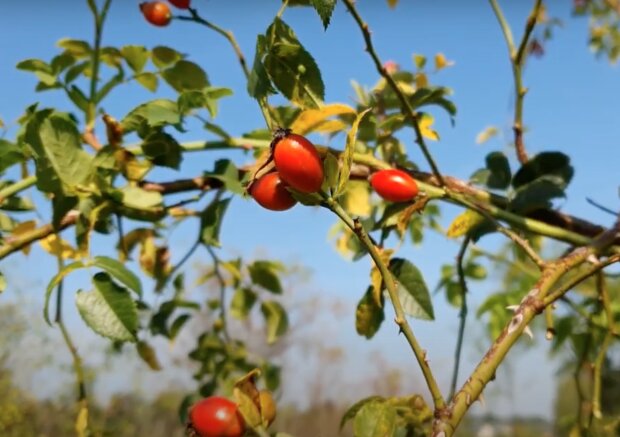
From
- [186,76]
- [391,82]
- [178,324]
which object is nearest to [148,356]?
[178,324]

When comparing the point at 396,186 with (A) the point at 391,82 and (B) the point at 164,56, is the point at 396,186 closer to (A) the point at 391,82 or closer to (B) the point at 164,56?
(A) the point at 391,82

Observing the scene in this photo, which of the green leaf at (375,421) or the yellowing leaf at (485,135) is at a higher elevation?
the yellowing leaf at (485,135)

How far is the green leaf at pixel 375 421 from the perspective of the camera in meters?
0.36

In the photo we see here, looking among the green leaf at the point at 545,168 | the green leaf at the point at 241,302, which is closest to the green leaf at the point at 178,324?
the green leaf at the point at 241,302

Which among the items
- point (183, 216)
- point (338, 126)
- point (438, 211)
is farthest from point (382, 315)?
point (438, 211)

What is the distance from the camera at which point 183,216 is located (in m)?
0.73

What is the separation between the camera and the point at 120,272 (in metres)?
0.49

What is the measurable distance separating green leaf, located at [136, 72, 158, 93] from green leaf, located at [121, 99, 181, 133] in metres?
0.13

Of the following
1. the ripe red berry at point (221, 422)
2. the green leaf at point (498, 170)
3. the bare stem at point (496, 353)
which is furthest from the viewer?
the green leaf at point (498, 170)

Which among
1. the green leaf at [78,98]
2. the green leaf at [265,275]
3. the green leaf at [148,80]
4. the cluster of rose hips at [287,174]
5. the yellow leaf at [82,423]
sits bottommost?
the yellow leaf at [82,423]

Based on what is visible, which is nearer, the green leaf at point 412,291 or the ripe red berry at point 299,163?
the ripe red berry at point 299,163

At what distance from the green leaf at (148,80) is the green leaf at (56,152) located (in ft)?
0.59

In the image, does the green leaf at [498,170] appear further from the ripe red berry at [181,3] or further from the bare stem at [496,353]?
the ripe red berry at [181,3]

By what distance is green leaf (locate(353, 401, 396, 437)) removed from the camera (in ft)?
1.18
